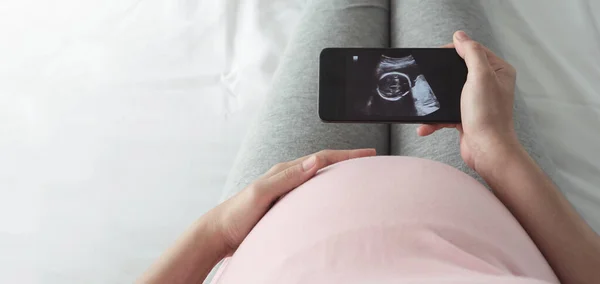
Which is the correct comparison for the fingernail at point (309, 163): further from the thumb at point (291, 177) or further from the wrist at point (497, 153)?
the wrist at point (497, 153)

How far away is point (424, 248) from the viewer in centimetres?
Result: 37

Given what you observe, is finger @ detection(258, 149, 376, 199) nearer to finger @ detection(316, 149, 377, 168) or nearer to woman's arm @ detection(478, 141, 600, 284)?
finger @ detection(316, 149, 377, 168)

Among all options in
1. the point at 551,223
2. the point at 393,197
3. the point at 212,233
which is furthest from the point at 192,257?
the point at 551,223

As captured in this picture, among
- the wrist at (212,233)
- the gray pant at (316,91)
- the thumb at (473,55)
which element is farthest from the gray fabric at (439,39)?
the wrist at (212,233)

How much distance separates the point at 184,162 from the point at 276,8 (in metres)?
0.39

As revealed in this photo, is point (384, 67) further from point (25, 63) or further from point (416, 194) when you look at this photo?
point (25, 63)

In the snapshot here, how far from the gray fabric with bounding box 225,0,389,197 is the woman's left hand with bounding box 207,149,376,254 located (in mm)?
97

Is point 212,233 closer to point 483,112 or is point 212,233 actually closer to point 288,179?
point 288,179

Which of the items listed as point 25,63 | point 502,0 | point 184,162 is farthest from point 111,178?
point 502,0

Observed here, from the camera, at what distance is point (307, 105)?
701 mm

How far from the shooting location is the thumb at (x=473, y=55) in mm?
556

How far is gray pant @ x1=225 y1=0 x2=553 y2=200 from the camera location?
657 mm

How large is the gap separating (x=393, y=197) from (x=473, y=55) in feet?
0.80

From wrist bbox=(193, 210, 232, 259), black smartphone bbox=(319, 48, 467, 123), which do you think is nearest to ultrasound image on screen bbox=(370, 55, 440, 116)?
black smartphone bbox=(319, 48, 467, 123)
